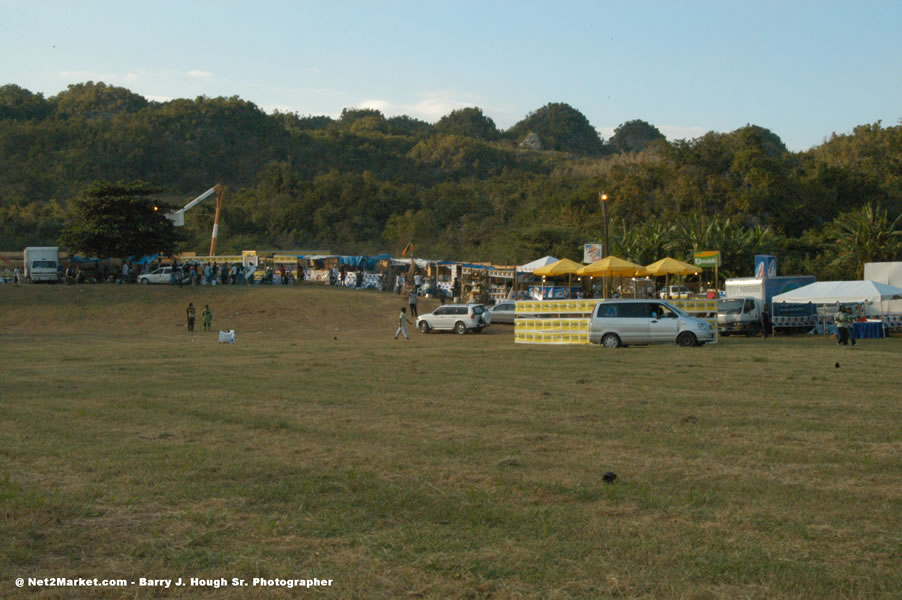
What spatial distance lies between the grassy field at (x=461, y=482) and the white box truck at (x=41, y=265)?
40.2 m

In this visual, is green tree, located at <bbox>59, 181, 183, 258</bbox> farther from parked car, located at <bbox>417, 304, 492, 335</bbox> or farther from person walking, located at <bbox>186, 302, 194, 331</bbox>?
parked car, located at <bbox>417, 304, 492, 335</bbox>

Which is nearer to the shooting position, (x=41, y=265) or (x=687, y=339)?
(x=687, y=339)

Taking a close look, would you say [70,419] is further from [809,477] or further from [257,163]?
[257,163]

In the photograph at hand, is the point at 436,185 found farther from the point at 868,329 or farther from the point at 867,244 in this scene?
the point at 868,329

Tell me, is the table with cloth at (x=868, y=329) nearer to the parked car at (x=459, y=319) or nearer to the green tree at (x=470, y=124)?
the parked car at (x=459, y=319)

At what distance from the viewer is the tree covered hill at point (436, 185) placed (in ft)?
205

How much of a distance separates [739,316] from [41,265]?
44.9 meters

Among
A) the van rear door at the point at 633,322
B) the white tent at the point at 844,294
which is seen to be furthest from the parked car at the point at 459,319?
the white tent at the point at 844,294

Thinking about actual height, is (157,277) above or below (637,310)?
above

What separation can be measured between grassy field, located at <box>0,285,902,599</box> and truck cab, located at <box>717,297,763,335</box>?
16.2 m

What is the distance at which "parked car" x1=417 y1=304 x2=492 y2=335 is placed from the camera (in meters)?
38.2

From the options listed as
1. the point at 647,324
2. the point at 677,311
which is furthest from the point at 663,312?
the point at 647,324

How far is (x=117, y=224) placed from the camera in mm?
58500

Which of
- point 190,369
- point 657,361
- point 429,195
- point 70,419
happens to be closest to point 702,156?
point 429,195
